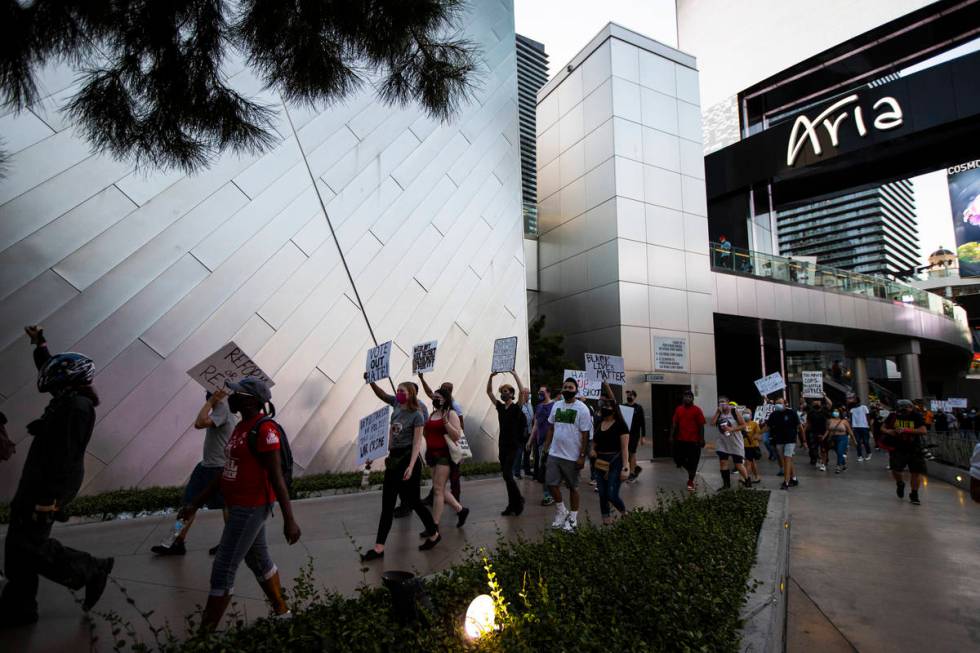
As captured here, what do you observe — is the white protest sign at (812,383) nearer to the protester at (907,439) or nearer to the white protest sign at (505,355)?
the protester at (907,439)

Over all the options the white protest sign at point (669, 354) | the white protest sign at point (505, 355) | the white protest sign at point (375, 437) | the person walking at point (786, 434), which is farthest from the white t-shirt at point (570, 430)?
the white protest sign at point (669, 354)

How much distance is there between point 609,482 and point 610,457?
34 cm

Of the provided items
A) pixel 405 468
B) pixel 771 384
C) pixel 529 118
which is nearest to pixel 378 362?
pixel 405 468

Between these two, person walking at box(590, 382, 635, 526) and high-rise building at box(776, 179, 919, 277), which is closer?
person walking at box(590, 382, 635, 526)

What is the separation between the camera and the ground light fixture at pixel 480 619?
9.50ft

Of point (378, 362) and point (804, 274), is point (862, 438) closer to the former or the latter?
point (804, 274)

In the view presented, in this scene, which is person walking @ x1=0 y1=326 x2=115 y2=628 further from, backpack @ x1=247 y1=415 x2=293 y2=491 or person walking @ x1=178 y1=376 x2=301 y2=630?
backpack @ x1=247 y1=415 x2=293 y2=491

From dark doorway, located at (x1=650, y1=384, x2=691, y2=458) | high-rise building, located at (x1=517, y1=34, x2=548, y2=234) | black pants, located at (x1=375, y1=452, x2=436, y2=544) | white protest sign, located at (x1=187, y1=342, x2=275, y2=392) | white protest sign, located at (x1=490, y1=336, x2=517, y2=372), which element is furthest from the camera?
high-rise building, located at (x1=517, y1=34, x2=548, y2=234)

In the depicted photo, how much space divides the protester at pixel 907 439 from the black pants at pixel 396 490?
769 centimetres

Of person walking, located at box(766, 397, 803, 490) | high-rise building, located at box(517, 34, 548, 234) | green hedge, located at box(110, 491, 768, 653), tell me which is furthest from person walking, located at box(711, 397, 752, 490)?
high-rise building, located at box(517, 34, 548, 234)

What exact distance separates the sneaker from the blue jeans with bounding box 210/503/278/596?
2436 mm

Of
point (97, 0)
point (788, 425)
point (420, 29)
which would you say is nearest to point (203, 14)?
point (97, 0)

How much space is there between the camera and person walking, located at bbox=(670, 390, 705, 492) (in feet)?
30.9

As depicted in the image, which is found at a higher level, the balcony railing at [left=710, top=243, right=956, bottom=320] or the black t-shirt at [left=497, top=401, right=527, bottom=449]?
the balcony railing at [left=710, top=243, right=956, bottom=320]
